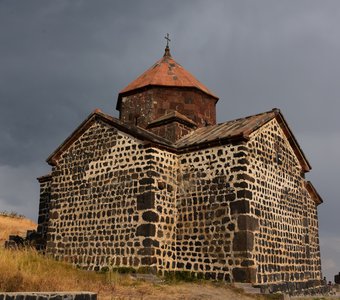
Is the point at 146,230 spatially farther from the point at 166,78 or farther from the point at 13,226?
the point at 13,226

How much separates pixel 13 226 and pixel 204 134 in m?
20.8

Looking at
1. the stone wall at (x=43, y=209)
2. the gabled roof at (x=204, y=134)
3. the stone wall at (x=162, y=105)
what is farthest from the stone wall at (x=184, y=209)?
the stone wall at (x=162, y=105)

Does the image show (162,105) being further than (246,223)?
Yes

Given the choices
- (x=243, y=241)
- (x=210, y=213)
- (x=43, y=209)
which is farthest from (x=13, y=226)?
(x=243, y=241)

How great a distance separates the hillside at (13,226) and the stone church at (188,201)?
1305cm

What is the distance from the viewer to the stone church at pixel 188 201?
12859 mm

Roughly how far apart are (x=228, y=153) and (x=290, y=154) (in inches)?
159

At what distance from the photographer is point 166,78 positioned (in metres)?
19.2

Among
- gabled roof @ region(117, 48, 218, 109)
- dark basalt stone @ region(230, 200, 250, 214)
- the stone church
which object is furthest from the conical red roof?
dark basalt stone @ region(230, 200, 250, 214)

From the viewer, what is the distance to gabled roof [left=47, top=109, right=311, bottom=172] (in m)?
13.8

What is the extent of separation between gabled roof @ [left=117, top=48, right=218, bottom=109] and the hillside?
1325 centimetres

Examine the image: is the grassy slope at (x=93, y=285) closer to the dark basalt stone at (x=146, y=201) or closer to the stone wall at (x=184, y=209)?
the stone wall at (x=184, y=209)

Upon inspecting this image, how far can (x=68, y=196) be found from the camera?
15.7 metres

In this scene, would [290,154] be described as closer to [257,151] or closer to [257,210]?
[257,151]
